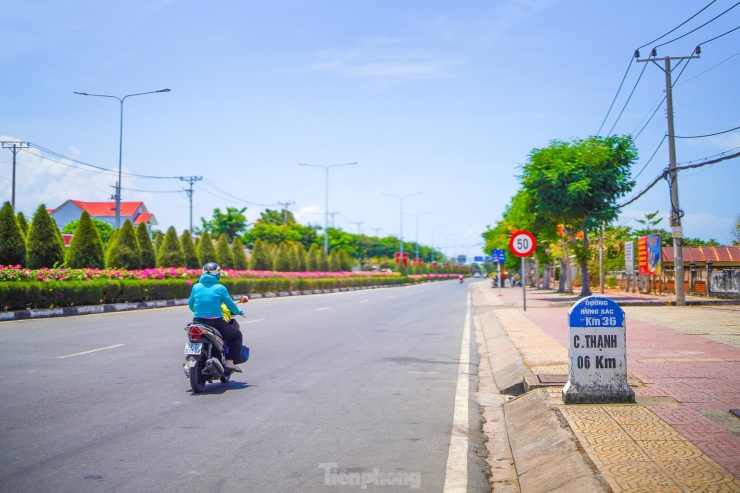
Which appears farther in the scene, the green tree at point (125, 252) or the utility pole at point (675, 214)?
the green tree at point (125, 252)

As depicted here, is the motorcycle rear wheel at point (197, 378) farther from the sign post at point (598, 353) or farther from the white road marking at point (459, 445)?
the sign post at point (598, 353)

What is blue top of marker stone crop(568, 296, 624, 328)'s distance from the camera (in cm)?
741

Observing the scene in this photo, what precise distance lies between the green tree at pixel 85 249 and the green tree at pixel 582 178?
18189 mm

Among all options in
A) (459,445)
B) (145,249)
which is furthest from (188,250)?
(459,445)

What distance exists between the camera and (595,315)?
293 inches

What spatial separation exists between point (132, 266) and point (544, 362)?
81.8ft

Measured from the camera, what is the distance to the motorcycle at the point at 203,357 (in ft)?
29.1

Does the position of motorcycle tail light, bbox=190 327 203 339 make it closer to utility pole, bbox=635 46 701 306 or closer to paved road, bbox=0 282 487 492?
paved road, bbox=0 282 487 492

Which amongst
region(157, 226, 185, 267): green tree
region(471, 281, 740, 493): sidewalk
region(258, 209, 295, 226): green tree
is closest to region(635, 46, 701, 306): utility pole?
region(471, 281, 740, 493): sidewalk

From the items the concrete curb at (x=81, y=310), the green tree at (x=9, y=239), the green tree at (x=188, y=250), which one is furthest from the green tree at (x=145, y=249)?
the green tree at (x=9, y=239)

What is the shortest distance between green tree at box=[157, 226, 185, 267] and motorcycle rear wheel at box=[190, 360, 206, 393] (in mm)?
29660

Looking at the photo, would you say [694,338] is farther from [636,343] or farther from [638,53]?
[638,53]

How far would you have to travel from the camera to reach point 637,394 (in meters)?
7.98

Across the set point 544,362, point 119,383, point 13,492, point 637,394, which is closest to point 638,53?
point 544,362
